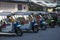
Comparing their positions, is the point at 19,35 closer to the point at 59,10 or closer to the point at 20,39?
the point at 20,39

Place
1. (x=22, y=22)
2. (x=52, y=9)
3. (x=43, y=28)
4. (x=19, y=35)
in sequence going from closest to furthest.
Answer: (x=19, y=35), (x=22, y=22), (x=43, y=28), (x=52, y=9)

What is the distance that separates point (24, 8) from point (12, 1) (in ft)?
9.02

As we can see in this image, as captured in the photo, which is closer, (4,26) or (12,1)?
(4,26)

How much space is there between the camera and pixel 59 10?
35.0 meters

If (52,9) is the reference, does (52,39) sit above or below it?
above

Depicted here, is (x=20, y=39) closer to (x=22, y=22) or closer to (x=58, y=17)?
(x=22, y=22)

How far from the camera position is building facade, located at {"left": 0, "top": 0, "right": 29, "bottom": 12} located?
1389 inches

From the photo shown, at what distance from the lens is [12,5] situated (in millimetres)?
37031

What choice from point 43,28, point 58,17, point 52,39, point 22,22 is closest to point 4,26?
point 22,22

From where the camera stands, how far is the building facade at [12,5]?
35.3m

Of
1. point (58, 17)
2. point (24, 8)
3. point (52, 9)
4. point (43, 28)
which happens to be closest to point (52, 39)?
point (43, 28)

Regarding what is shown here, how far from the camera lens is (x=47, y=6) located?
50438 millimetres

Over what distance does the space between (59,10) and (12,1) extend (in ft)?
21.7

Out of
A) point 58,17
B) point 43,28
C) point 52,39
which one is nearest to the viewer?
point 52,39
